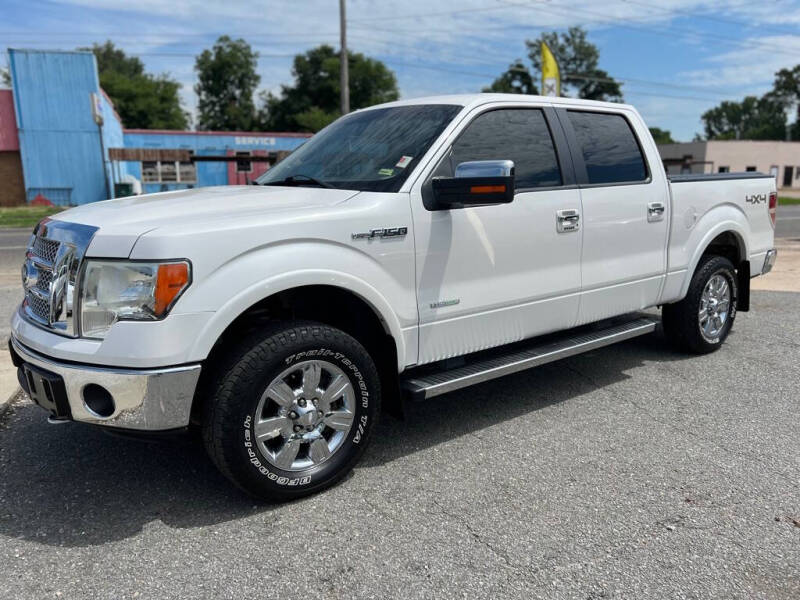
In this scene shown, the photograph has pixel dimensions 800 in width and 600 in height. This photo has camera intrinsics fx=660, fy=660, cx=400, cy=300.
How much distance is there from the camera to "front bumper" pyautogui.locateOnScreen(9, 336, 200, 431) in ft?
8.92

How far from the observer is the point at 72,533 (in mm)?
2896

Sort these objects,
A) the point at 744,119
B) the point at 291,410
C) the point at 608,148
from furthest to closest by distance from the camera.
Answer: the point at 744,119 → the point at 608,148 → the point at 291,410

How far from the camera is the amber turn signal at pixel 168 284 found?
2.70 m

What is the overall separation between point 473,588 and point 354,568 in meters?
0.48

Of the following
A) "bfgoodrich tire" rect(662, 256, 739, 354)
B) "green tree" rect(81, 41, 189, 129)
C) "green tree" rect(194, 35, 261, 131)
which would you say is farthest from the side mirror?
"green tree" rect(194, 35, 261, 131)

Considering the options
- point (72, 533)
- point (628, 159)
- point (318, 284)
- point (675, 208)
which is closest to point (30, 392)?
point (72, 533)

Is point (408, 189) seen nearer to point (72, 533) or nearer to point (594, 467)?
point (594, 467)

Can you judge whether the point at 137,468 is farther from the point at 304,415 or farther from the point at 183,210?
the point at 183,210

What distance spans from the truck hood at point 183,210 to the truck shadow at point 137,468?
1230 mm

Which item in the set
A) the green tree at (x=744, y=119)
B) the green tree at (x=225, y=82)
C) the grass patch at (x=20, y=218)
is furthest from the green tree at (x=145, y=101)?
the green tree at (x=744, y=119)

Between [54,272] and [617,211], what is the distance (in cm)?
341

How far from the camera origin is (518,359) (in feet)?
13.0

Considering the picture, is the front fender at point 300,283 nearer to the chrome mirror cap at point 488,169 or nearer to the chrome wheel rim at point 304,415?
the chrome wheel rim at point 304,415

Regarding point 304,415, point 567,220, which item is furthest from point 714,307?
point 304,415
